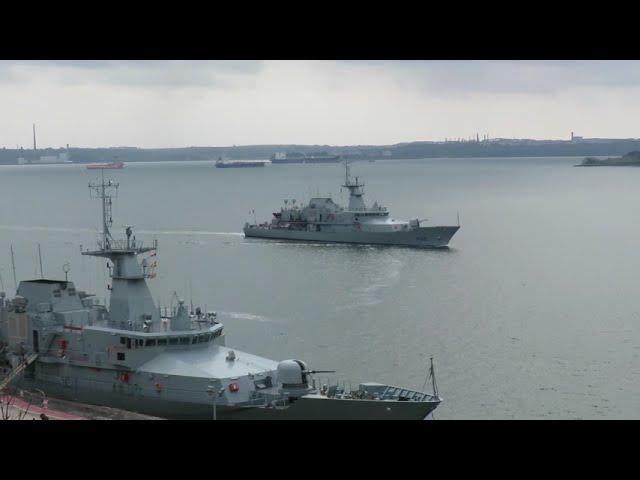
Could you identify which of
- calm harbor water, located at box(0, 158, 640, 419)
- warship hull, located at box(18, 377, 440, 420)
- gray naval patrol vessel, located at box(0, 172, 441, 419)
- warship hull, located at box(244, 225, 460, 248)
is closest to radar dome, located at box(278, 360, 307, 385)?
gray naval patrol vessel, located at box(0, 172, 441, 419)

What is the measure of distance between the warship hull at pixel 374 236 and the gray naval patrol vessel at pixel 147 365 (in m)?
44.2

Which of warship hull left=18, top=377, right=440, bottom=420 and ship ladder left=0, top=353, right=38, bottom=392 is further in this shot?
ship ladder left=0, top=353, right=38, bottom=392

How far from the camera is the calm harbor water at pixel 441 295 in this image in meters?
30.7

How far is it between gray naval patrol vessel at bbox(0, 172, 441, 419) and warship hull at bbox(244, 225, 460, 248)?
44.2m

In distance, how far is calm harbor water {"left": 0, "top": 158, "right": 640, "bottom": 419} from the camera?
1208 inches

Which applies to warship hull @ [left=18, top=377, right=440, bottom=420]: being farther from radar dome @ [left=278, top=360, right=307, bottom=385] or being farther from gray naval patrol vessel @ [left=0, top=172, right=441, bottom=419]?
radar dome @ [left=278, top=360, right=307, bottom=385]

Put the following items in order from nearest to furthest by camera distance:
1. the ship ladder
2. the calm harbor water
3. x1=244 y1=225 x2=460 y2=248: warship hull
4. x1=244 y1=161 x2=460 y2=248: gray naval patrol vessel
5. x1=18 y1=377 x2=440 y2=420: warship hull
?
x1=18 y1=377 x2=440 y2=420: warship hull < the ship ladder < the calm harbor water < x1=244 y1=225 x2=460 y2=248: warship hull < x1=244 y1=161 x2=460 y2=248: gray naval patrol vessel

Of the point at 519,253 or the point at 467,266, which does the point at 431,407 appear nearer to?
the point at 467,266

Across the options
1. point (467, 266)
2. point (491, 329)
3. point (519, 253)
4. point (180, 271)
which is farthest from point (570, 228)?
point (491, 329)

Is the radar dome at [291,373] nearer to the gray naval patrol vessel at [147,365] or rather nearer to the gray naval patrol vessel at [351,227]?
the gray naval patrol vessel at [147,365]

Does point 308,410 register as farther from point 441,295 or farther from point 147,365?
point 441,295

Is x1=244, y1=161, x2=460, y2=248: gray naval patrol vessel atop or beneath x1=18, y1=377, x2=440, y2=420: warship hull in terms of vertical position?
atop


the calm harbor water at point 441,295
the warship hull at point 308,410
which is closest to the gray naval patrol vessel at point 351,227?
the calm harbor water at point 441,295

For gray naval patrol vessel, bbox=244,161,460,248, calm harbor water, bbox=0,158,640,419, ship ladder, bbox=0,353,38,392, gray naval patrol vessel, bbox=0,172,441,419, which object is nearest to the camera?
gray naval patrol vessel, bbox=0,172,441,419
